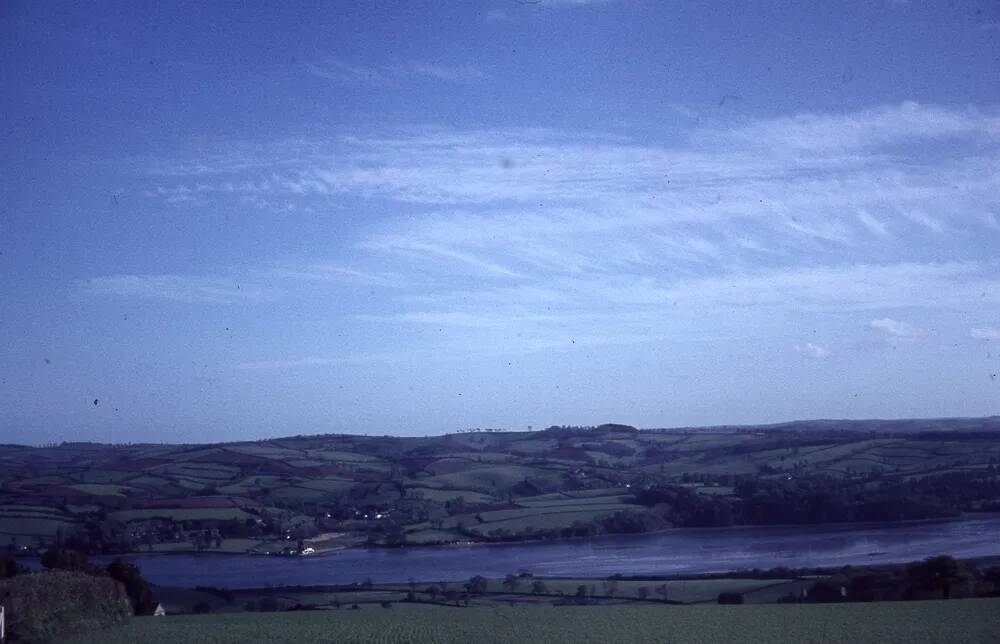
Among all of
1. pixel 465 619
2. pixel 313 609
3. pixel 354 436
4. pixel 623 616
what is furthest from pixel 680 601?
pixel 354 436

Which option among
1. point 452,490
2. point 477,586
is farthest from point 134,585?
point 452,490

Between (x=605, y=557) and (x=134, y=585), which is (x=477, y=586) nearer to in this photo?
(x=605, y=557)

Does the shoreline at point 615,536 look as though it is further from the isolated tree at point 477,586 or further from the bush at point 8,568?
the bush at point 8,568

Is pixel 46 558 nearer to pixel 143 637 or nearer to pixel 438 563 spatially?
pixel 143 637

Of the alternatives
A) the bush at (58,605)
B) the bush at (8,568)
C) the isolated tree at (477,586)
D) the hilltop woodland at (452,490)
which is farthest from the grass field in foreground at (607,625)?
the hilltop woodland at (452,490)

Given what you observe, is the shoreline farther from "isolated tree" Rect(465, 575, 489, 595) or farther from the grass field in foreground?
the grass field in foreground

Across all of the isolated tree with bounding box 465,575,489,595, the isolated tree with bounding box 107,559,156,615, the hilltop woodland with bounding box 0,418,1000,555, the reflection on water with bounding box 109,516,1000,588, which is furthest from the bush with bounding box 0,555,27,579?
the isolated tree with bounding box 465,575,489,595
